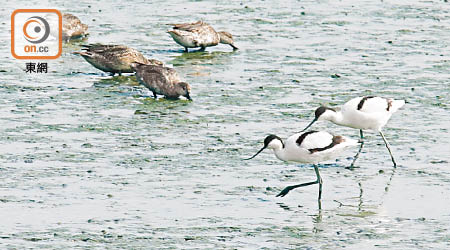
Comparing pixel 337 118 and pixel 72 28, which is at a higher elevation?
pixel 337 118

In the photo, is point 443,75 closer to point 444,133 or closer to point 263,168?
point 444,133

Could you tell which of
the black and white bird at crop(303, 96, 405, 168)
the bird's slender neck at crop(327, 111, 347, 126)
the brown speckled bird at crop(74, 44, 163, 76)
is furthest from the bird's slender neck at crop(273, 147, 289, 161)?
the brown speckled bird at crop(74, 44, 163, 76)

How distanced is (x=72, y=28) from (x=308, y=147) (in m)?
11.8

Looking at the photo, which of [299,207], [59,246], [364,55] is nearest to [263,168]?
[299,207]

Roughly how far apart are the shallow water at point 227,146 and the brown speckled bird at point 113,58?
0.24m

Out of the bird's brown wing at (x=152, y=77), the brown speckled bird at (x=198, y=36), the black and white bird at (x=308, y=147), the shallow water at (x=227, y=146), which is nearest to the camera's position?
the shallow water at (x=227, y=146)

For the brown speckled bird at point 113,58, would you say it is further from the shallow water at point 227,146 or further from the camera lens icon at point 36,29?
the camera lens icon at point 36,29

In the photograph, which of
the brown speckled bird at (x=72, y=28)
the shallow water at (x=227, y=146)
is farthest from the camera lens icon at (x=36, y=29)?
the brown speckled bird at (x=72, y=28)

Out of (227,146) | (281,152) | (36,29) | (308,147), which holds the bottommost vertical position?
(36,29)

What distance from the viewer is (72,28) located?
23.4 metres

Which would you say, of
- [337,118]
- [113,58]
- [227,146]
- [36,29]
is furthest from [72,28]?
[337,118]

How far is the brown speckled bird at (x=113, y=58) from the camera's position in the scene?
66.0ft

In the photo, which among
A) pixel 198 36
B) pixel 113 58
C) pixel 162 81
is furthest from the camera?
pixel 198 36

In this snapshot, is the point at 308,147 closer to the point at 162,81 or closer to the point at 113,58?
the point at 162,81
